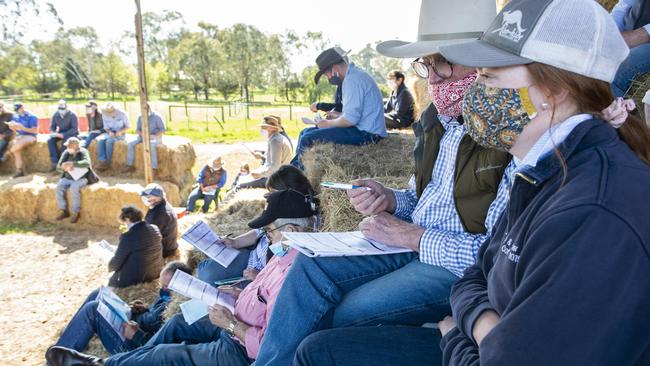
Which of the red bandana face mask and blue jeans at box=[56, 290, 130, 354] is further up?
the red bandana face mask

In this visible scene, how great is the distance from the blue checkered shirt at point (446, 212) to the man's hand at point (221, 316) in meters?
1.03

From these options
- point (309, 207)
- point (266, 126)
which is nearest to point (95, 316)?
point (309, 207)

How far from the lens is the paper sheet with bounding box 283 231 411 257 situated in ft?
5.51

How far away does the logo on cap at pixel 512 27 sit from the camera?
1.10 meters

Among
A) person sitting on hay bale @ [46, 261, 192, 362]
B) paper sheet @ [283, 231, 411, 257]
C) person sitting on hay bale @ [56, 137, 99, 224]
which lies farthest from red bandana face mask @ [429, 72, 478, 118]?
person sitting on hay bale @ [56, 137, 99, 224]

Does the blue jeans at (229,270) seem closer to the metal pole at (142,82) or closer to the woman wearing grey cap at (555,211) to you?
the woman wearing grey cap at (555,211)

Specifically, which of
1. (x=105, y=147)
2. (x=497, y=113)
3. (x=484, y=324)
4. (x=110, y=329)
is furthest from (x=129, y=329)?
(x=105, y=147)

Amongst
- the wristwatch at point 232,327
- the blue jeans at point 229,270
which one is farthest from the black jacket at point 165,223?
the wristwatch at point 232,327

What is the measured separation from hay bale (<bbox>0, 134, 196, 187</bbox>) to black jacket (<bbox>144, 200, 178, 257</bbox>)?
4400 mm

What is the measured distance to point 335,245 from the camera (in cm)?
181

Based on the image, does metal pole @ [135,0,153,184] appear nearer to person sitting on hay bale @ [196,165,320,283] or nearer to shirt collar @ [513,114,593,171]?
person sitting on hay bale @ [196,165,320,283]

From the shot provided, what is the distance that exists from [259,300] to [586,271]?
71.7 inches

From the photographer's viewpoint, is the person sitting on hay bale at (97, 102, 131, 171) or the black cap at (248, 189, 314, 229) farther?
the person sitting on hay bale at (97, 102, 131, 171)

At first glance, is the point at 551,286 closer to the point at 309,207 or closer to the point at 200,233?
the point at 309,207
